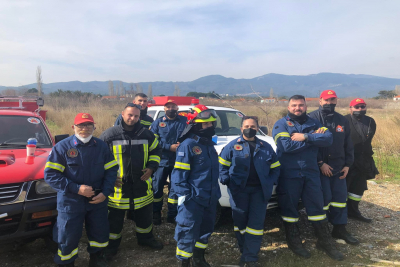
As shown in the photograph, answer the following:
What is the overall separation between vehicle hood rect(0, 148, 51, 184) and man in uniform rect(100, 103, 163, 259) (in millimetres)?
793

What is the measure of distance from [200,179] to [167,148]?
145 centimetres

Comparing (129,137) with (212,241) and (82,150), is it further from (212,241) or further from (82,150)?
(212,241)

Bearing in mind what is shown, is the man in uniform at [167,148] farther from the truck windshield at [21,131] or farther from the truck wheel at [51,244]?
the truck windshield at [21,131]

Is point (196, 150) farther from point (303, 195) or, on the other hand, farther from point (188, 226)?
point (303, 195)

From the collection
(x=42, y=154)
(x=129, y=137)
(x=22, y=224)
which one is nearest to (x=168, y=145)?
(x=129, y=137)

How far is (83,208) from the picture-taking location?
279cm

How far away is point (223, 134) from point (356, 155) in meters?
2.20

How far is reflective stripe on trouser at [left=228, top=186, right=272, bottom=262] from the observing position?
3.14 metres

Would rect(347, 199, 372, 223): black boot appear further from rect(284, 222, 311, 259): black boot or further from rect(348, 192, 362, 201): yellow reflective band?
rect(284, 222, 311, 259): black boot

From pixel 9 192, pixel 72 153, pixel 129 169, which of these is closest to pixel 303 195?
pixel 129 169

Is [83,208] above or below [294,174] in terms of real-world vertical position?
below

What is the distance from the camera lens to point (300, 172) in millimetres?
3383

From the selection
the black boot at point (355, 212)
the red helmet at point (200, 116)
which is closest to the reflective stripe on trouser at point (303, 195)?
the red helmet at point (200, 116)

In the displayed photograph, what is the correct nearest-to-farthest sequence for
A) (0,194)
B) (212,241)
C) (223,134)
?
(0,194) → (212,241) → (223,134)
